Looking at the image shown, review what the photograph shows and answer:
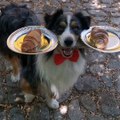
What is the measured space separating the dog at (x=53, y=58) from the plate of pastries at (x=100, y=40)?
85 mm

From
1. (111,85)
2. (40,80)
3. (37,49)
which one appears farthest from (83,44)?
(111,85)

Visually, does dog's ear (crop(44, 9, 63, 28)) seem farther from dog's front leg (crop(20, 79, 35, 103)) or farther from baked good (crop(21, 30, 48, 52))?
dog's front leg (crop(20, 79, 35, 103))

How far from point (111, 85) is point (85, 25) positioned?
1.36m

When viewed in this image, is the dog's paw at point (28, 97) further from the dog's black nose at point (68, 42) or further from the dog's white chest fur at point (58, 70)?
the dog's black nose at point (68, 42)

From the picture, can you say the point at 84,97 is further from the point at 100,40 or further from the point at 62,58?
the point at 100,40

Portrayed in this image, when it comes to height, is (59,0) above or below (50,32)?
below

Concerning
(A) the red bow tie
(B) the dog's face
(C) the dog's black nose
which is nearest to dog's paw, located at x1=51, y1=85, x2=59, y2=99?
(A) the red bow tie

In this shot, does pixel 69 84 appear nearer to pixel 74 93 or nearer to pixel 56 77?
pixel 56 77

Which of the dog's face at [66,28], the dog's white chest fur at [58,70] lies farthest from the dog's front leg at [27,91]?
the dog's face at [66,28]

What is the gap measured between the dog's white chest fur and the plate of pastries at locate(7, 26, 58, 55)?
0.21 meters

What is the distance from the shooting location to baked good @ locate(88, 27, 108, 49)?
114 inches

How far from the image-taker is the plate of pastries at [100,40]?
2.89 metres

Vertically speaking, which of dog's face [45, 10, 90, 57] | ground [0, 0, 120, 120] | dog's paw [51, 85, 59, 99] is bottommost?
ground [0, 0, 120, 120]

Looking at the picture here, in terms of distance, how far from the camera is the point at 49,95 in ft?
11.9
